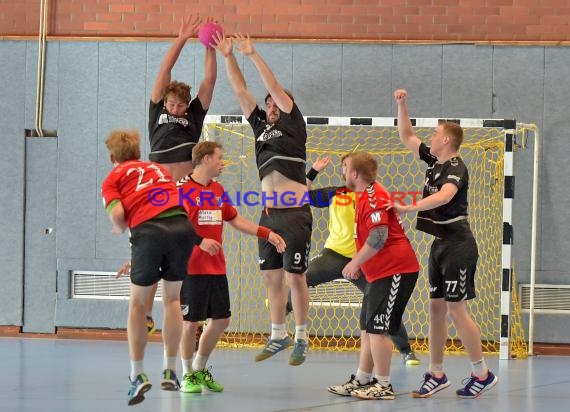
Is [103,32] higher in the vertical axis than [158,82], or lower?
higher

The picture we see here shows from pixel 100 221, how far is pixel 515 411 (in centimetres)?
587

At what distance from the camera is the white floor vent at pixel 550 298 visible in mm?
10016

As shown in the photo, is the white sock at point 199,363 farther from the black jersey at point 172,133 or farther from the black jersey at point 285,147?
the black jersey at point 172,133

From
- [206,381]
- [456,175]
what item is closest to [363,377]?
[206,381]

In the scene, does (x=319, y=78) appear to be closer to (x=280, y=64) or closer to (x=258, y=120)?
(x=280, y=64)

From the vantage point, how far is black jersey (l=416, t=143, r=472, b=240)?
6.88 metres

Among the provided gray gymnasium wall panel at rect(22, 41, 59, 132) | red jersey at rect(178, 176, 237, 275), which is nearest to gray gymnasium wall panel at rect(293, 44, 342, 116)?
gray gymnasium wall panel at rect(22, 41, 59, 132)

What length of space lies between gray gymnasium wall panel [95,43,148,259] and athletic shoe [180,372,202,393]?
160 inches

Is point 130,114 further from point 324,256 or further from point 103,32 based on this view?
point 324,256

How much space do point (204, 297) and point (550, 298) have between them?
4.88m

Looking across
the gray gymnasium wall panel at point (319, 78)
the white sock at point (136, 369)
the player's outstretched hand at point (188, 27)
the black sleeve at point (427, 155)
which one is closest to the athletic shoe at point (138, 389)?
the white sock at point (136, 369)

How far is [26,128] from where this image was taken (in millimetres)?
10711

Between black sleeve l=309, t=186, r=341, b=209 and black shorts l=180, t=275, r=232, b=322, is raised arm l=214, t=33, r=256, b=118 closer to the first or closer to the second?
black shorts l=180, t=275, r=232, b=322

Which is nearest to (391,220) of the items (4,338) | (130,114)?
(130,114)
